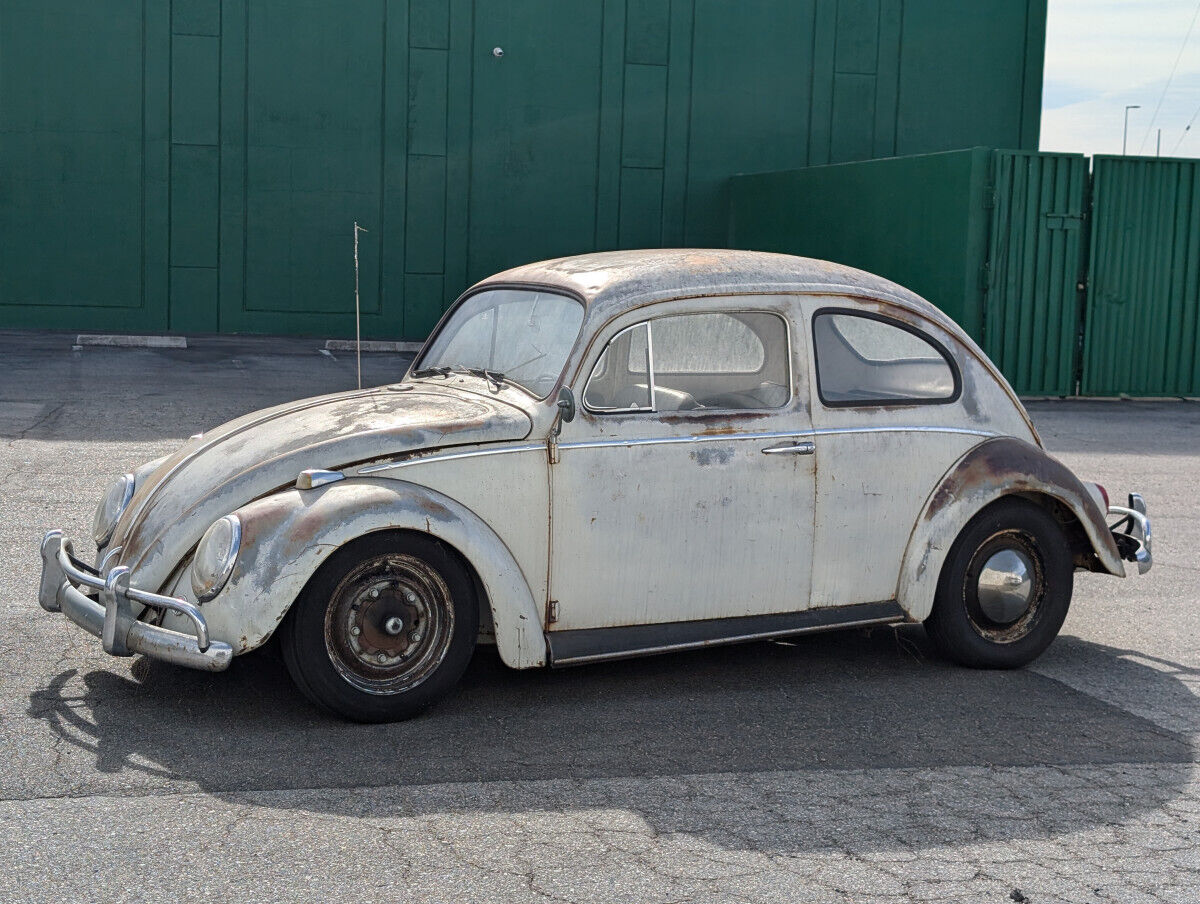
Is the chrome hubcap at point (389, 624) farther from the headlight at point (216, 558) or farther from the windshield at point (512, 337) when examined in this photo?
the windshield at point (512, 337)

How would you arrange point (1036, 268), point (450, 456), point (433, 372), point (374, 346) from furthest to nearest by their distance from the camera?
point (374, 346) → point (1036, 268) → point (433, 372) → point (450, 456)

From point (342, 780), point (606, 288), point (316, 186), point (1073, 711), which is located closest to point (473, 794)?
point (342, 780)

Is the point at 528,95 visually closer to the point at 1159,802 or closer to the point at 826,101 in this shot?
the point at 826,101

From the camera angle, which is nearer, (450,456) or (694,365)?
(450,456)

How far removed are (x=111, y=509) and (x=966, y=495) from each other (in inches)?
139

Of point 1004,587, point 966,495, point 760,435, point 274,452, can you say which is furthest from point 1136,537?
point 274,452

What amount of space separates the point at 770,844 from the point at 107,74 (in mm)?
20179

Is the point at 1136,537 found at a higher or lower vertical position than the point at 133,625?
higher

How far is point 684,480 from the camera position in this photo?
17.6 ft

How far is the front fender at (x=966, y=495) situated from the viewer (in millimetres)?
5762

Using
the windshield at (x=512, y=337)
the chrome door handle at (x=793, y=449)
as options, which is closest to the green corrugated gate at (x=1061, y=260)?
the windshield at (x=512, y=337)

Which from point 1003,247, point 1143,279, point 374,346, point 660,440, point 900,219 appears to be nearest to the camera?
point 660,440

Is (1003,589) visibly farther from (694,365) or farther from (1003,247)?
(1003,247)

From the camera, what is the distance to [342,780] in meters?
4.40
